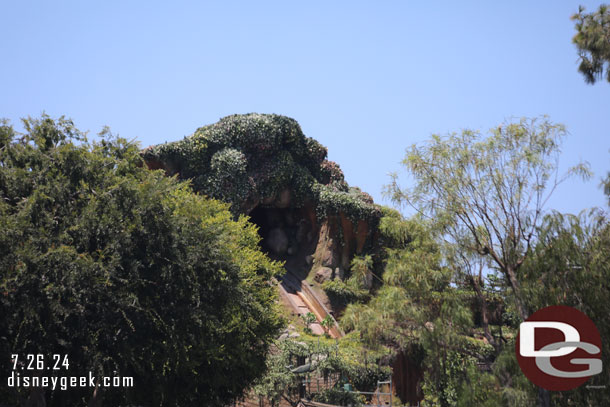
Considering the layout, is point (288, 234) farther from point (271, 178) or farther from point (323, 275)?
point (323, 275)

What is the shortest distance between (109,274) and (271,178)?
26104 mm

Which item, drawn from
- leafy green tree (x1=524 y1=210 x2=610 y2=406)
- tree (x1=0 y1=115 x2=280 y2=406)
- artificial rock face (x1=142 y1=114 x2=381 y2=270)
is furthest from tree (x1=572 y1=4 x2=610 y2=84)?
artificial rock face (x1=142 y1=114 x2=381 y2=270)

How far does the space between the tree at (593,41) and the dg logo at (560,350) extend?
6.75 meters

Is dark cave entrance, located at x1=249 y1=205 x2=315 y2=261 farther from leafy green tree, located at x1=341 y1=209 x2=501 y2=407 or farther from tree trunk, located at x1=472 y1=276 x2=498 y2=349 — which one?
tree trunk, located at x1=472 y1=276 x2=498 y2=349

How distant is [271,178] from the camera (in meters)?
40.8

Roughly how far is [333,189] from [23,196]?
27755 millimetres

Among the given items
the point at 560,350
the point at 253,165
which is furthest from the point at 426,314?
the point at 253,165

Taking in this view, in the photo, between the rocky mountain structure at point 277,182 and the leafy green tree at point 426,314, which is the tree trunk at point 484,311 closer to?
the leafy green tree at point 426,314

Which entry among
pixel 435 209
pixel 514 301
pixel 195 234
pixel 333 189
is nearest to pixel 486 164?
pixel 435 209

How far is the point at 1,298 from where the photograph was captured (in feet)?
47.0

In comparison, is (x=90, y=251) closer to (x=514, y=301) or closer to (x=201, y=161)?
(x=514, y=301)

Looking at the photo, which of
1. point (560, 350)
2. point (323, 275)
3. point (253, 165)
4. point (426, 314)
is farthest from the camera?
point (253, 165)

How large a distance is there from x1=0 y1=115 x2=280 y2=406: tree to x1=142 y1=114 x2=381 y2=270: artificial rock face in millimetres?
19902

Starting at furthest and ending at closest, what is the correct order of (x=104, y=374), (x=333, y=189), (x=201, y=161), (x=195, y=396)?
(x=333, y=189) → (x=201, y=161) → (x=195, y=396) → (x=104, y=374)
